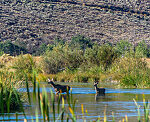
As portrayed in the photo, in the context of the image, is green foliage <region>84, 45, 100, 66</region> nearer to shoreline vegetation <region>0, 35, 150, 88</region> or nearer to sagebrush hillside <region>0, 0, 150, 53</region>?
shoreline vegetation <region>0, 35, 150, 88</region>

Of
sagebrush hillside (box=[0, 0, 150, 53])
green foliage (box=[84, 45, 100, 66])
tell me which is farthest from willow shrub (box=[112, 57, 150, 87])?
sagebrush hillside (box=[0, 0, 150, 53])

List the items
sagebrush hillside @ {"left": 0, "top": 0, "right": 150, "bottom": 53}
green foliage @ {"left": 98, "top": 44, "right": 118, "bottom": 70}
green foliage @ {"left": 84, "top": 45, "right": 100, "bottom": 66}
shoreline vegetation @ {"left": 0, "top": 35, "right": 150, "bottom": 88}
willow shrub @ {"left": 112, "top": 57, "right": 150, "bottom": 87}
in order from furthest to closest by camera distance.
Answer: sagebrush hillside @ {"left": 0, "top": 0, "right": 150, "bottom": 53}, green foliage @ {"left": 84, "top": 45, "right": 100, "bottom": 66}, green foliage @ {"left": 98, "top": 44, "right": 118, "bottom": 70}, shoreline vegetation @ {"left": 0, "top": 35, "right": 150, "bottom": 88}, willow shrub @ {"left": 112, "top": 57, "right": 150, "bottom": 87}

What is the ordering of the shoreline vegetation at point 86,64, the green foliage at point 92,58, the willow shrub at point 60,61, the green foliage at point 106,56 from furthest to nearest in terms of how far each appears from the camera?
the willow shrub at point 60,61 < the green foliage at point 92,58 < the green foliage at point 106,56 < the shoreline vegetation at point 86,64

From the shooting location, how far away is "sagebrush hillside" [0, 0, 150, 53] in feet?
253

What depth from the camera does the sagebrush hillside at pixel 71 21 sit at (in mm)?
77125

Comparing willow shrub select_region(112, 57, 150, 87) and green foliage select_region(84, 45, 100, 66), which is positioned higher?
willow shrub select_region(112, 57, 150, 87)

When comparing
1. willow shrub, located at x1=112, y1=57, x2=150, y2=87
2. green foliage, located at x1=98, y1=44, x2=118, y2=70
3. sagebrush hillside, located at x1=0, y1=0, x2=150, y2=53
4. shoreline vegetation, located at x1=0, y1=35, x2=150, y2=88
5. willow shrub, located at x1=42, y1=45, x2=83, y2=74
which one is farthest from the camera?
sagebrush hillside, located at x1=0, y1=0, x2=150, y2=53

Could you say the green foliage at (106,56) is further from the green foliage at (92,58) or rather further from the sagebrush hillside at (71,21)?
the sagebrush hillside at (71,21)

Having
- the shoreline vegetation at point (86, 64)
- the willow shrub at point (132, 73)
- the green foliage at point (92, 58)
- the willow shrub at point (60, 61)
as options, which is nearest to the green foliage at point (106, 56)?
the shoreline vegetation at point (86, 64)

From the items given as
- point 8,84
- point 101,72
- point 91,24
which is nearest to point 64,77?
point 101,72

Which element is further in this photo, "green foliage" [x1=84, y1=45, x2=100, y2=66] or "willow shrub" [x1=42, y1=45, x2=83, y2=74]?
"willow shrub" [x1=42, y1=45, x2=83, y2=74]

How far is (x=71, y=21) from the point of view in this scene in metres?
90.8

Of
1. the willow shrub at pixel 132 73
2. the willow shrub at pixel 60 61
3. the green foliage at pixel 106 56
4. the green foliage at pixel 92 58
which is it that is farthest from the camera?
the willow shrub at pixel 60 61

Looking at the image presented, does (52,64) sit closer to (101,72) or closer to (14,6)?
(101,72)
